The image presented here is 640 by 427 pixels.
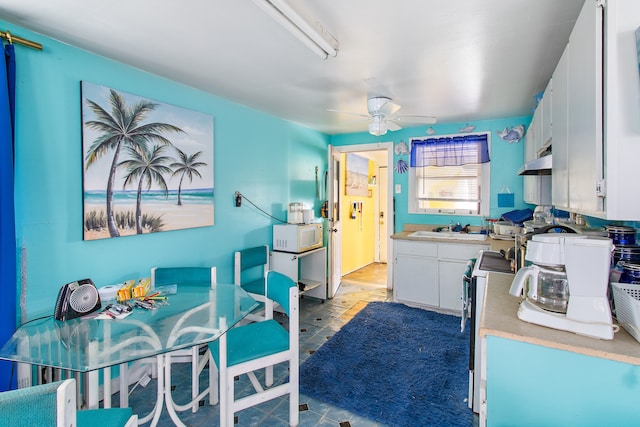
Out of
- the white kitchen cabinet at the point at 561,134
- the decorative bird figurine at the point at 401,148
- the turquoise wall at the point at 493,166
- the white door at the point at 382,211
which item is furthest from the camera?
the white door at the point at 382,211

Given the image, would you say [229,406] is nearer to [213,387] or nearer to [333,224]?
[213,387]

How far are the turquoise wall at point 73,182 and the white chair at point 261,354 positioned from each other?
0.98 metres

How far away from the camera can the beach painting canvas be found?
6.72ft

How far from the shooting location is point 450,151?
13.5ft

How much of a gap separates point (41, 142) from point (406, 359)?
291 cm

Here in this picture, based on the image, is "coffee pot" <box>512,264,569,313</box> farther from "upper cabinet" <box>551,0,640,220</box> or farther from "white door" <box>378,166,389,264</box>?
"white door" <box>378,166,389,264</box>

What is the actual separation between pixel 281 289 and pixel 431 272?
226 cm

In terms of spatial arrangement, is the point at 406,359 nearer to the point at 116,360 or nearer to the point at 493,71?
the point at 116,360

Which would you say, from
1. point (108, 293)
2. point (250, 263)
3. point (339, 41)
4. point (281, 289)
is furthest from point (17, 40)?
point (250, 263)

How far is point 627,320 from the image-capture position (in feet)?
3.60

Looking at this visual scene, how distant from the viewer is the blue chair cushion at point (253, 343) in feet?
5.67

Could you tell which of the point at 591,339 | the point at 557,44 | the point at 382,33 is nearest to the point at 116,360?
the point at 591,339

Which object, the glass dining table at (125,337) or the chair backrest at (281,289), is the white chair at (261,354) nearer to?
the chair backrest at (281,289)

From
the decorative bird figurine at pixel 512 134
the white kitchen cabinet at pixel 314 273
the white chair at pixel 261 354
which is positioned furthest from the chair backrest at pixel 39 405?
the decorative bird figurine at pixel 512 134
